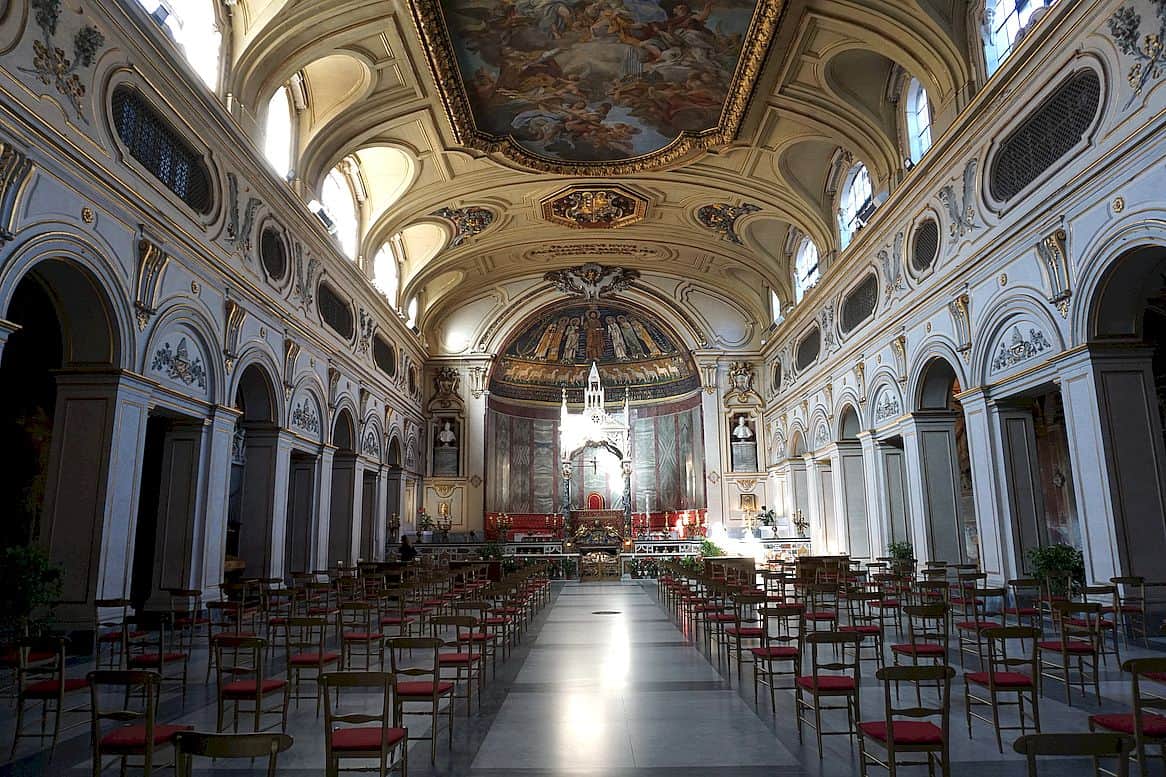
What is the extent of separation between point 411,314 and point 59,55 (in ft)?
63.7

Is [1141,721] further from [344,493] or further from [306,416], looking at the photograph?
[344,493]

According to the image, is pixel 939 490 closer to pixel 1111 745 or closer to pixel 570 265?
pixel 1111 745

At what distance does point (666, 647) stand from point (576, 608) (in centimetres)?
558

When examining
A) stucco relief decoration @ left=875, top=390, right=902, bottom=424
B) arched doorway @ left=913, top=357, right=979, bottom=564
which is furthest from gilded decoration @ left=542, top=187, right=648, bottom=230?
arched doorway @ left=913, top=357, right=979, bottom=564

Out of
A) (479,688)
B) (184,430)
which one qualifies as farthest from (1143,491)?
(184,430)

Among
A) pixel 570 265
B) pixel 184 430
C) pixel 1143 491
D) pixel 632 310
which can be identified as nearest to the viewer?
pixel 1143 491

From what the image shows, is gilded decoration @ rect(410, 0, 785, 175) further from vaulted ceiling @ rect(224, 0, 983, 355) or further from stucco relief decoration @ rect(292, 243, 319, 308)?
stucco relief decoration @ rect(292, 243, 319, 308)

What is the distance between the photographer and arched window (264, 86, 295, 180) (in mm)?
15508

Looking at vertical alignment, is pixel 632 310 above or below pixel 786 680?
above

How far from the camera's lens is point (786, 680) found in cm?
813

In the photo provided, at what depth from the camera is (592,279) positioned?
29703 millimetres

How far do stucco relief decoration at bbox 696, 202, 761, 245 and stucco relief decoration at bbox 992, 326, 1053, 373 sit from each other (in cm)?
1096

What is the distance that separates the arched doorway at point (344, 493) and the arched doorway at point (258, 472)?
4668 millimetres

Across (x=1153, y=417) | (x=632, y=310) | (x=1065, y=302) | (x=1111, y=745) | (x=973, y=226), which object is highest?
(x=632, y=310)
